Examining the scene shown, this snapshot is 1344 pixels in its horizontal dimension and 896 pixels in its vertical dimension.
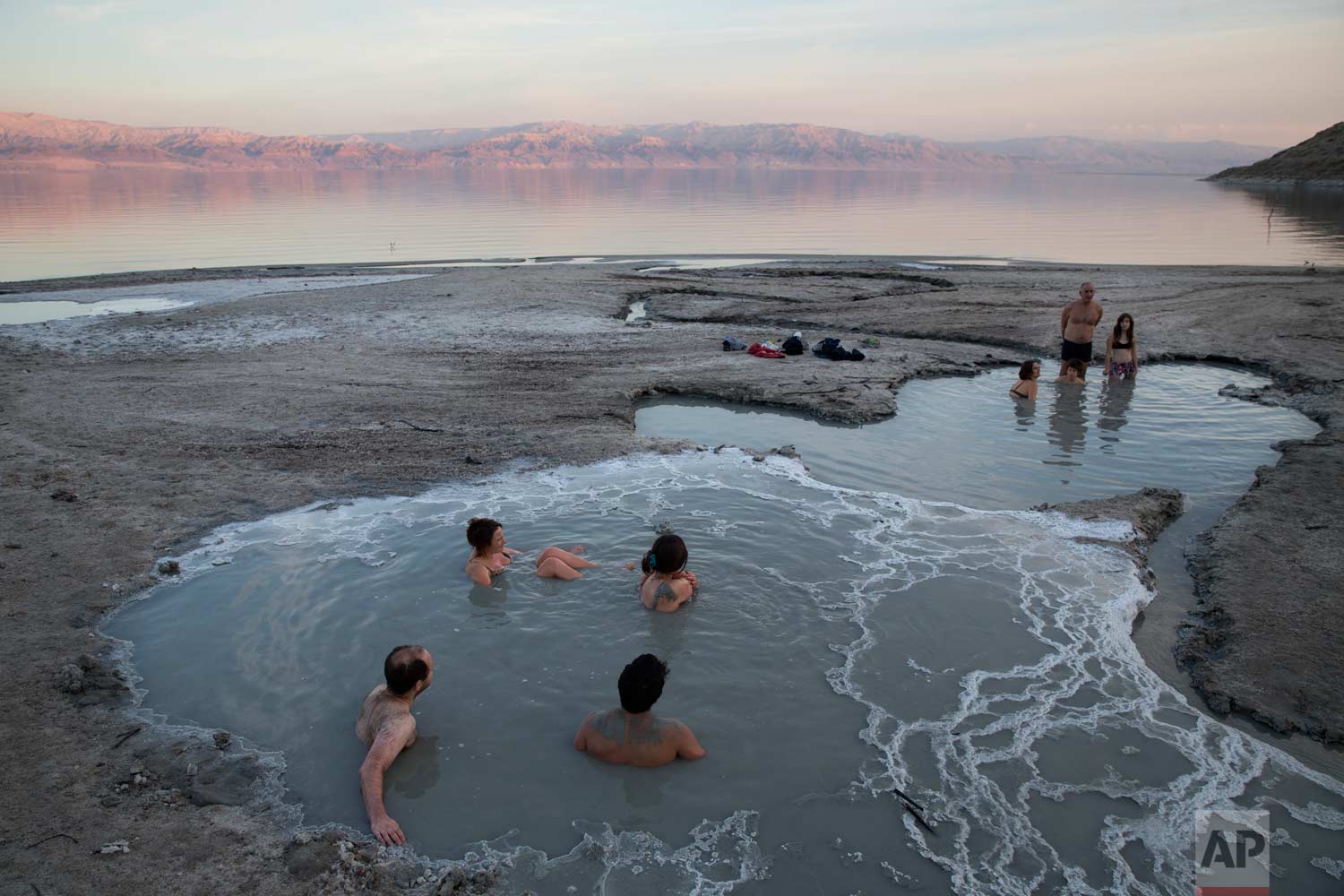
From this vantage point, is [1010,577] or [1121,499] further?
[1121,499]

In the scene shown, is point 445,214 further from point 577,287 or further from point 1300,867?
point 1300,867

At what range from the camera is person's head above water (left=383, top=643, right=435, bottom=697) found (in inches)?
198

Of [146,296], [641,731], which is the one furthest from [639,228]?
[641,731]

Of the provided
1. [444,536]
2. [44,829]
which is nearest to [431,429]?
[444,536]

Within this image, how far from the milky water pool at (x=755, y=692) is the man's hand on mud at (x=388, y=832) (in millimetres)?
90

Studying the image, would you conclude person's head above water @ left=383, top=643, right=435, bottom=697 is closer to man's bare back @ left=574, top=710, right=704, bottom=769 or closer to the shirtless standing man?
man's bare back @ left=574, top=710, right=704, bottom=769

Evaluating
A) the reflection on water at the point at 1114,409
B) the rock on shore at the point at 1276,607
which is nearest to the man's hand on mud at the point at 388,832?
the rock on shore at the point at 1276,607

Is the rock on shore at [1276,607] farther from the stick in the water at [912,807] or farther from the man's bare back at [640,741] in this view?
the man's bare back at [640,741]

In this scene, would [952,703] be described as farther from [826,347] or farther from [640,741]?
[826,347]

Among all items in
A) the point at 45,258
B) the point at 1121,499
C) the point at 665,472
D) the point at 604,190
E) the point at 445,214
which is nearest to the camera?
the point at 1121,499

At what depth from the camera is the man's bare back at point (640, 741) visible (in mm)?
4824

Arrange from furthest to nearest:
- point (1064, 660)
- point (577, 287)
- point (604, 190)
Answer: point (604, 190) → point (577, 287) → point (1064, 660)

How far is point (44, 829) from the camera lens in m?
4.09

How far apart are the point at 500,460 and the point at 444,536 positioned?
1971 millimetres
